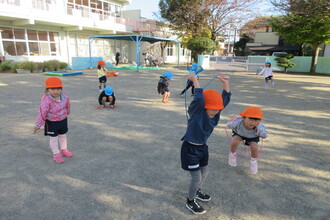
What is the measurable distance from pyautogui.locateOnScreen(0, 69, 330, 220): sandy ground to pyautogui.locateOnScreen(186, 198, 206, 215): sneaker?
0.05 m

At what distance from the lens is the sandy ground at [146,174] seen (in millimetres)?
2459

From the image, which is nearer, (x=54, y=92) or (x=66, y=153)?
(x=54, y=92)

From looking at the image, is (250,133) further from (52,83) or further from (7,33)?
(7,33)

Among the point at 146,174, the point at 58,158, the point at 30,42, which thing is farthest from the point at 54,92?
the point at 30,42

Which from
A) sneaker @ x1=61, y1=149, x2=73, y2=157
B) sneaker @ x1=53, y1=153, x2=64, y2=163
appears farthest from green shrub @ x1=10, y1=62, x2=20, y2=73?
sneaker @ x1=53, y1=153, x2=64, y2=163

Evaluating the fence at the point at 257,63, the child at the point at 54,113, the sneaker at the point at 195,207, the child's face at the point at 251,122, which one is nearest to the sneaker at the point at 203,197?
the sneaker at the point at 195,207

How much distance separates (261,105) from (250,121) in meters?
5.01

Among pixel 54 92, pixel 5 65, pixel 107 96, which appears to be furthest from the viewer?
pixel 5 65

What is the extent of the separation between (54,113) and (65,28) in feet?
73.2

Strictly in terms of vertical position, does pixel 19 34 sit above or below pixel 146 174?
above

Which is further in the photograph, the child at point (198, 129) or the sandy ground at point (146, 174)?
the sandy ground at point (146, 174)

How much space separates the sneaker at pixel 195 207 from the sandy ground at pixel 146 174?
0.05 m

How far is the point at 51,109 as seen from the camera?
3264 mm

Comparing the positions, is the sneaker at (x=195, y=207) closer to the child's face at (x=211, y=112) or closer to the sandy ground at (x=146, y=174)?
the sandy ground at (x=146, y=174)
